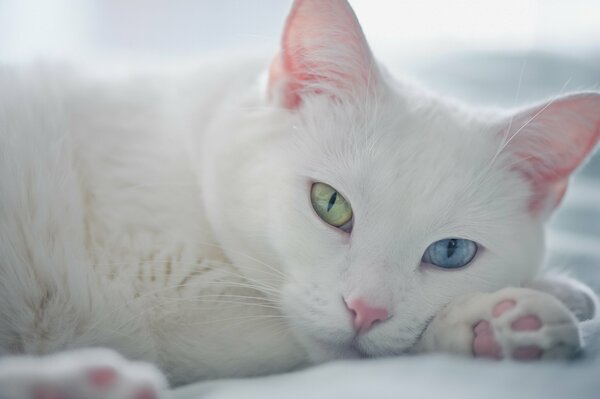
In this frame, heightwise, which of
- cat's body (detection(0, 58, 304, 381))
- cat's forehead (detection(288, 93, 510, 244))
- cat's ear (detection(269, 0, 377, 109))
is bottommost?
cat's body (detection(0, 58, 304, 381))

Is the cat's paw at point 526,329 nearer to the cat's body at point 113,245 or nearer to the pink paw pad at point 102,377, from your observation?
the cat's body at point 113,245

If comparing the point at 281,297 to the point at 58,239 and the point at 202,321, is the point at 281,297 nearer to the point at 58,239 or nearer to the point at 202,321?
the point at 202,321

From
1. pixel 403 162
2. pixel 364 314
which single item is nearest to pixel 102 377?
pixel 364 314

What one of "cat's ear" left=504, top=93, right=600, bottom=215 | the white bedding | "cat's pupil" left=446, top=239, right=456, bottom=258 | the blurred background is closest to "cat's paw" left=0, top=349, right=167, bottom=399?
the white bedding

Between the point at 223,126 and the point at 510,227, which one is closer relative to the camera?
the point at 510,227

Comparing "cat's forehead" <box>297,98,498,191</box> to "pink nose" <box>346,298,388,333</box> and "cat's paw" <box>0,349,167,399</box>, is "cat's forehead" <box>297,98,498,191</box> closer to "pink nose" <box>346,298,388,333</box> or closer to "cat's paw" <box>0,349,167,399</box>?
"pink nose" <box>346,298,388,333</box>

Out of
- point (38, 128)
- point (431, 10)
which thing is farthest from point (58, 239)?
point (431, 10)
